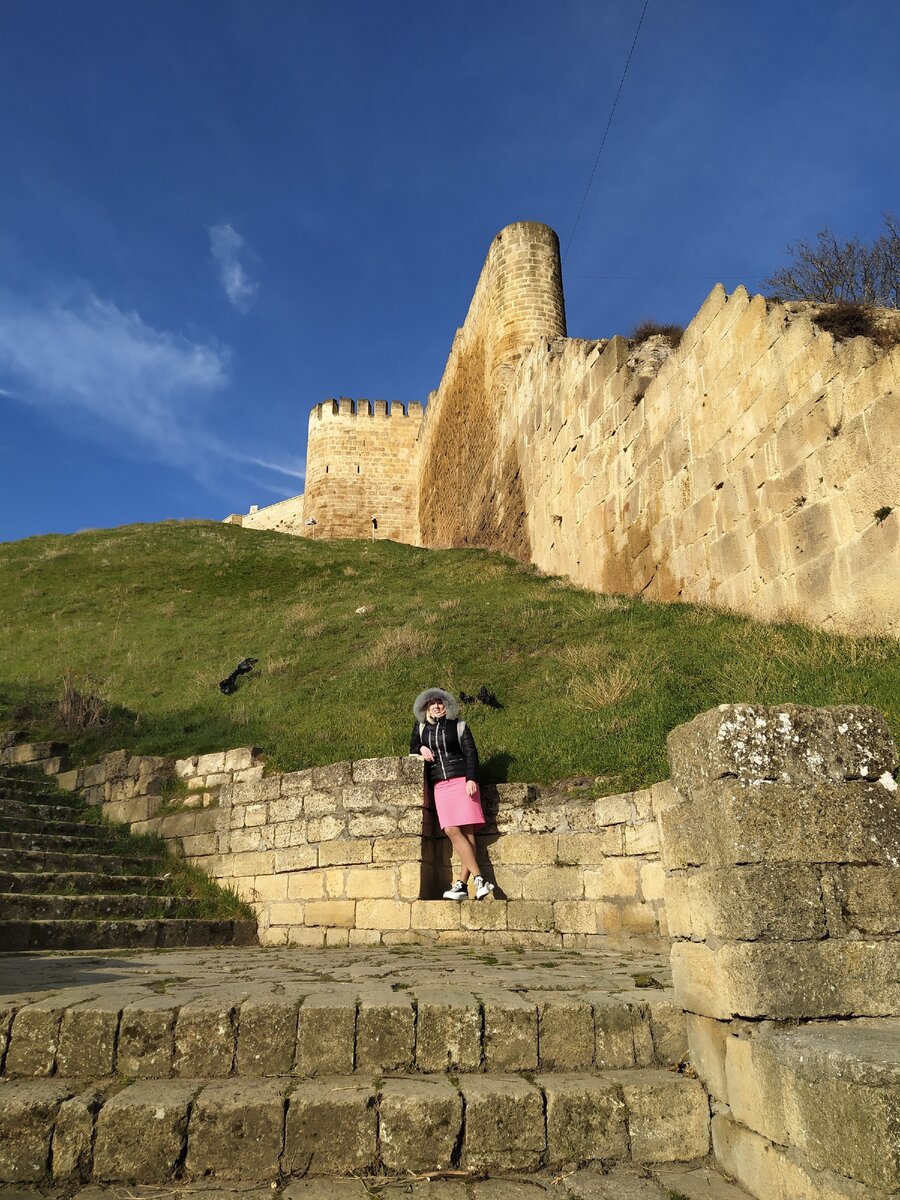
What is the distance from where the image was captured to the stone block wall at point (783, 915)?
8.19ft

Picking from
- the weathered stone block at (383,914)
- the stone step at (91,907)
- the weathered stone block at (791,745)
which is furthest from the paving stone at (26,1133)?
the weathered stone block at (383,914)

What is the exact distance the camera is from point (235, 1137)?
8.68 feet

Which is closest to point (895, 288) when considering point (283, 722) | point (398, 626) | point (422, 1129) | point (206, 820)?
point (398, 626)

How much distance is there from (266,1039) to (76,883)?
460 cm

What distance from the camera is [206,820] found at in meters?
8.07

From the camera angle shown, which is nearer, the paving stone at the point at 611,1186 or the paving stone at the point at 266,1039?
the paving stone at the point at 611,1186

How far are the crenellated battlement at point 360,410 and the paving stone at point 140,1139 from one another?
37.1 metres

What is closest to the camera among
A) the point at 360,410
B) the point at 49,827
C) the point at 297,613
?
the point at 49,827

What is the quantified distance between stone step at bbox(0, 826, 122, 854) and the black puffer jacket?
3.79 metres

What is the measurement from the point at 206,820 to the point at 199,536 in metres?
21.3

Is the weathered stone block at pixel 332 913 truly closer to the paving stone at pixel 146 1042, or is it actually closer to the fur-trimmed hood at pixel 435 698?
the fur-trimmed hood at pixel 435 698

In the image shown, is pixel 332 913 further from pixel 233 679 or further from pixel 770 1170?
pixel 233 679

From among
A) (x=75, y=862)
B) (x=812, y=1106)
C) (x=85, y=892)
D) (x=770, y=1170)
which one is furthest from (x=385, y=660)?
(x=812, y=1106)

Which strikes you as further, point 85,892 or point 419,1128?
point 85,892
